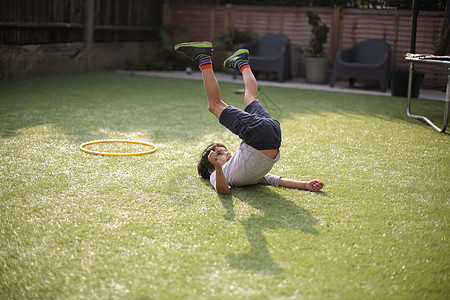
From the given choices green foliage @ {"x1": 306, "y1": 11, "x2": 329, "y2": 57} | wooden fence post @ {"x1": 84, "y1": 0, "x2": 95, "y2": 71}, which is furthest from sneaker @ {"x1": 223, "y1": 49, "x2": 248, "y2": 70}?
wooden fence post @ {"x1": 84, "y1": 0, "x2": 95, "y2": 71}

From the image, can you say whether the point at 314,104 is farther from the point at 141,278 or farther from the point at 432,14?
the point at 141,278

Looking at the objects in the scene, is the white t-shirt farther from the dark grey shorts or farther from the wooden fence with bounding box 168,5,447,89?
the wooden fence with bounding box 168,5,447,89

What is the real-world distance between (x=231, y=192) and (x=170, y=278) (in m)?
1.13

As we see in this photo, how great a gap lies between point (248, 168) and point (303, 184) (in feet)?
1.24

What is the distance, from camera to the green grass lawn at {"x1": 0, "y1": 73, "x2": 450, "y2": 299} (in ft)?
5.70

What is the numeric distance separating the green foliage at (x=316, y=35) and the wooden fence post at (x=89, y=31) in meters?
4.45

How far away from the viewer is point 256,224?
2.29 m

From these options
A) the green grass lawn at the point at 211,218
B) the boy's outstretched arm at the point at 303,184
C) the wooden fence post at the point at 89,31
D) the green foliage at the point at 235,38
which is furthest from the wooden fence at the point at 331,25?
the boy's outstretched arm at the point at 303,184

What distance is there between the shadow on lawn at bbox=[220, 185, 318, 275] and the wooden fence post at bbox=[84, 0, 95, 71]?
297 inches

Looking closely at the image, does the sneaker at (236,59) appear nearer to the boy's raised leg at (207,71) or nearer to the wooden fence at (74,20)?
the boy's raised leg at (207,71)

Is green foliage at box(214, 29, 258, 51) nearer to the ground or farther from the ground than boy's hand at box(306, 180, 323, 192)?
farther from the ground

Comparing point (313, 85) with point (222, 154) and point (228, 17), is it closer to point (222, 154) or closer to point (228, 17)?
point (228, 17)

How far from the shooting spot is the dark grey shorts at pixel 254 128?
108 inches

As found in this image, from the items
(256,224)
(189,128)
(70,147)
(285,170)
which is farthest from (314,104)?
(256,224)
